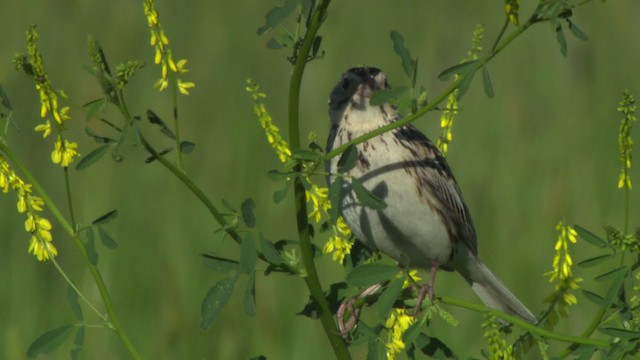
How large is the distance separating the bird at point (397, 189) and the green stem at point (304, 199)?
853mm

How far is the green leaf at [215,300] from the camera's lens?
11.9 ft

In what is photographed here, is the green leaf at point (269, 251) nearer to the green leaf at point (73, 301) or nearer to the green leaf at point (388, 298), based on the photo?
the green leaf at point (388, 298)

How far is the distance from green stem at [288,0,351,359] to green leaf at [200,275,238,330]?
7.5 inches

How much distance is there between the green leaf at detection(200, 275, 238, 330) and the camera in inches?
143

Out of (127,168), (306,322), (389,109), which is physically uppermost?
(389,109)

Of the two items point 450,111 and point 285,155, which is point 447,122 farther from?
point 285,155

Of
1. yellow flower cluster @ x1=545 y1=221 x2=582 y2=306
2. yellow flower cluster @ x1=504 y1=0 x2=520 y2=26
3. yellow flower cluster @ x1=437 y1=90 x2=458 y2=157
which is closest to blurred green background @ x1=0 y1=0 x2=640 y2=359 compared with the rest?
yellow flower cluster @ x1=437 y1=90 x2=458 y2=157

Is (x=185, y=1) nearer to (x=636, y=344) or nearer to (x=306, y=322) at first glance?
(x=306, y=322)

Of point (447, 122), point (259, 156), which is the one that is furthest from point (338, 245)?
point (259, 156)

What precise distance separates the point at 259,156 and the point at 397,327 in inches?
182

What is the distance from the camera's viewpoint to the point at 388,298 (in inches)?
150

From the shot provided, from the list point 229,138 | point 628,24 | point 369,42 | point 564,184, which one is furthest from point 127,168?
point 628,24

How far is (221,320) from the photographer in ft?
23.3

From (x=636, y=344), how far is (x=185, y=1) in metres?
8.68
